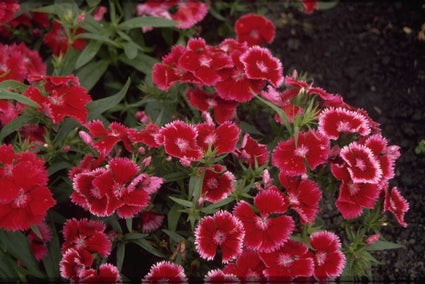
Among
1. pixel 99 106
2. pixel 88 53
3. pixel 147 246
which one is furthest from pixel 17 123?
pixel 147 246

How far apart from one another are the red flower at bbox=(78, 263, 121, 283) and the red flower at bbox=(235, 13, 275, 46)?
4.96ft

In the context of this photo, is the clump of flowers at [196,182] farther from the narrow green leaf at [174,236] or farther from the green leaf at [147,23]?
the green leaf at [147,23]

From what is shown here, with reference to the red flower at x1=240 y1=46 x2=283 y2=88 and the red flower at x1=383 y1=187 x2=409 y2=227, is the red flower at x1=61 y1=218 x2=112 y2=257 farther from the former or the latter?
the red flower at x1=383 y1=187 x2=409 y2=227

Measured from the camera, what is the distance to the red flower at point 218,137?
7.16ft

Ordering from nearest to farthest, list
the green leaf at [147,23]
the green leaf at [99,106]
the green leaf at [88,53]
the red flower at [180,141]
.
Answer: the red flower at [180,141] < the green leaf at [99,106] < the green leaf at [88,53] < the green leaf at [147,23]

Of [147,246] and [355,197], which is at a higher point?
[355,197]

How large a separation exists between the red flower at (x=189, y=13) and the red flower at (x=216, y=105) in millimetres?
681

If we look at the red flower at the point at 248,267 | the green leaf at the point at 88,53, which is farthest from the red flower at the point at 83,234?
the green leaf at the point at 88,53

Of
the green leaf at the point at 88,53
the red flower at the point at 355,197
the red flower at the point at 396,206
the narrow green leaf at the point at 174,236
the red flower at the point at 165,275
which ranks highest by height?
the green leaf at the point at 88,53

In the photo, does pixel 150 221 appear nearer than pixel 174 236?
No

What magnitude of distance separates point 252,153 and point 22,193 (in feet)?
2.91

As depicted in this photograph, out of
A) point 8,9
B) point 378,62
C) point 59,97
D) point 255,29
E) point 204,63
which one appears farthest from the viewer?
→ point 378,62

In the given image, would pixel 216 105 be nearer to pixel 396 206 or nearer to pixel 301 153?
pixel 301 153

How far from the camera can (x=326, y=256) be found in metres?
2.10
